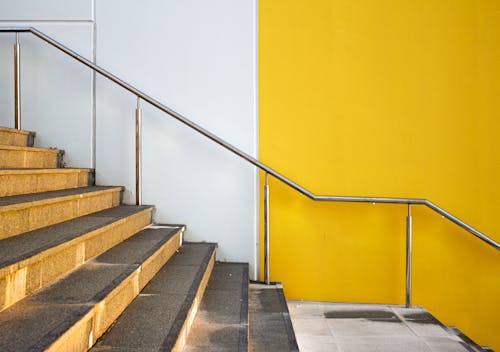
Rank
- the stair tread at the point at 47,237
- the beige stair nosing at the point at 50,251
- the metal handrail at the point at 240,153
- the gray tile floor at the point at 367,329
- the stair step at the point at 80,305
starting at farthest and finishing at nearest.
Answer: the metal handrail at the point at 240,153, the gray tile floor at the point at 367,329, the stair tread at the point at 47,237, the beige stair nosing at the point at 50,251, the stair step at the point at 80,305

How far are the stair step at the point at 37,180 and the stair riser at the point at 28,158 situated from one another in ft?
0.60

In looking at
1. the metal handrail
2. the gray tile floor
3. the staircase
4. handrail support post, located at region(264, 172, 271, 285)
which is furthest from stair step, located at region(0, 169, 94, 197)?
the gray tile floor

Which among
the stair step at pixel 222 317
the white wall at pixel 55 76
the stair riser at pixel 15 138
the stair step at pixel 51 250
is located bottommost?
the stair step at pixel 222 317

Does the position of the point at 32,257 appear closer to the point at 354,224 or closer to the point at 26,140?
the point at 26,140

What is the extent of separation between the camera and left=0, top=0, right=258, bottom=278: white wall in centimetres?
296

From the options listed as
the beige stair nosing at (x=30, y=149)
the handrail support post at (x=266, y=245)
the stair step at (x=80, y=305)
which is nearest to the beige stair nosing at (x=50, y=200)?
the stair step at (x=80, y=305)

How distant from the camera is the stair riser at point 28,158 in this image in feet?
7.03

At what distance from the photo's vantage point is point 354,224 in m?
2.95

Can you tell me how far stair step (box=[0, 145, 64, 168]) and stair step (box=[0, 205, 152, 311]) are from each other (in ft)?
1.69

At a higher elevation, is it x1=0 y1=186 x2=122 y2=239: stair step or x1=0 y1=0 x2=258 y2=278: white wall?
x1=0 y1=0 x2=258 y2=278: white wall

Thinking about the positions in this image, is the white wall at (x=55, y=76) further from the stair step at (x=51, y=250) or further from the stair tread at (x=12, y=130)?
the stair step at (x=51, y=250)

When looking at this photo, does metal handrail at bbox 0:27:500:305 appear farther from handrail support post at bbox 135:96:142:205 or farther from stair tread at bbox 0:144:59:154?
stair tread at bbox 0:144:59:154

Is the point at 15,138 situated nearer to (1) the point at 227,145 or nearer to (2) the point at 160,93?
(2) the point at 160,93

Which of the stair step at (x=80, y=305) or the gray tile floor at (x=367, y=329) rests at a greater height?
the stair step at (x=80, y=305)
